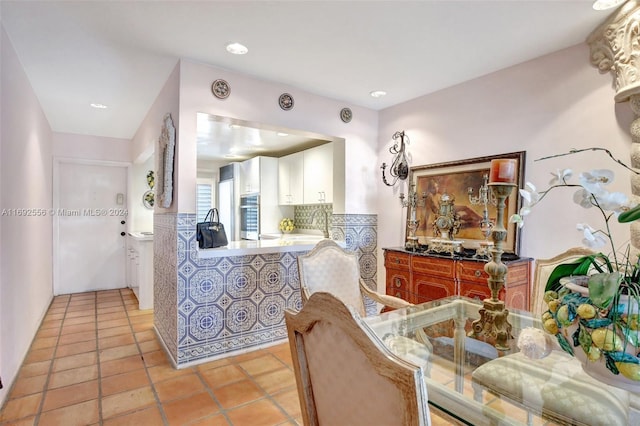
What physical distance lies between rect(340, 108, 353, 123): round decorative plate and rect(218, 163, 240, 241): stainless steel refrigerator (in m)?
3.06

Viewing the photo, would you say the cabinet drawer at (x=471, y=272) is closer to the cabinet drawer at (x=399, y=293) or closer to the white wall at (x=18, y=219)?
the cabinet drawer at (x=399, y=293)

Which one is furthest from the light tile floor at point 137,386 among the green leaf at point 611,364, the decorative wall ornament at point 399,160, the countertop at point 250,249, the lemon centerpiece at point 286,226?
the lemon centerpiece at point 286,226

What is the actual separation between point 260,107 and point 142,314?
2.84 m

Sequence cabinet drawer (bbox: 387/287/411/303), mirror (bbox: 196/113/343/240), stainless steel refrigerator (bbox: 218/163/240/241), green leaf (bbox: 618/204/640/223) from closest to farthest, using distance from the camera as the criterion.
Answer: green leaf (bbox: 618/204/640/223)
cabinet drawer (bbox: 387/287/411/303)
mirror (bbox: 196/113/343/240)
stainless steel refrigerator (bbox: 218/163/240/241)

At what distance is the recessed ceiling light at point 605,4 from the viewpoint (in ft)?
5.99

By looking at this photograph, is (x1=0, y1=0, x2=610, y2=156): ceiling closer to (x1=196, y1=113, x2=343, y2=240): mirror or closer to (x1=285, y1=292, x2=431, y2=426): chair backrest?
(x1=196, y1=113, x2=343, y2=240): mirror

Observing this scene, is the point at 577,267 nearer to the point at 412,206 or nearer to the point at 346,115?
the point at 412,206

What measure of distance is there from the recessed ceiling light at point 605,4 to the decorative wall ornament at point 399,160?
5.80ft

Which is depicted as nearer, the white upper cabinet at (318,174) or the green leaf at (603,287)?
the green leaf at (603,287)

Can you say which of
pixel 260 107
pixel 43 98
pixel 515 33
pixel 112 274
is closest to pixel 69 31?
pixel 260 107

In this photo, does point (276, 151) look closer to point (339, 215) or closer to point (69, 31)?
point (339, 215)

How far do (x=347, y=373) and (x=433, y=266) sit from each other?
6.95ft

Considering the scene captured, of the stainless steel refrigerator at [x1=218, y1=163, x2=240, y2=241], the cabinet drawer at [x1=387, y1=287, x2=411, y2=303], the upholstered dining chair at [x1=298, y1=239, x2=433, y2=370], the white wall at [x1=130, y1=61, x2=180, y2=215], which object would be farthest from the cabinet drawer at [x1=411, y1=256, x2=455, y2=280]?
the stainless steel refrigerator at [x1=218, y1=163, x2=240, y2=241]

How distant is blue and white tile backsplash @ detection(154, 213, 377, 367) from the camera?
2553 millimetres
